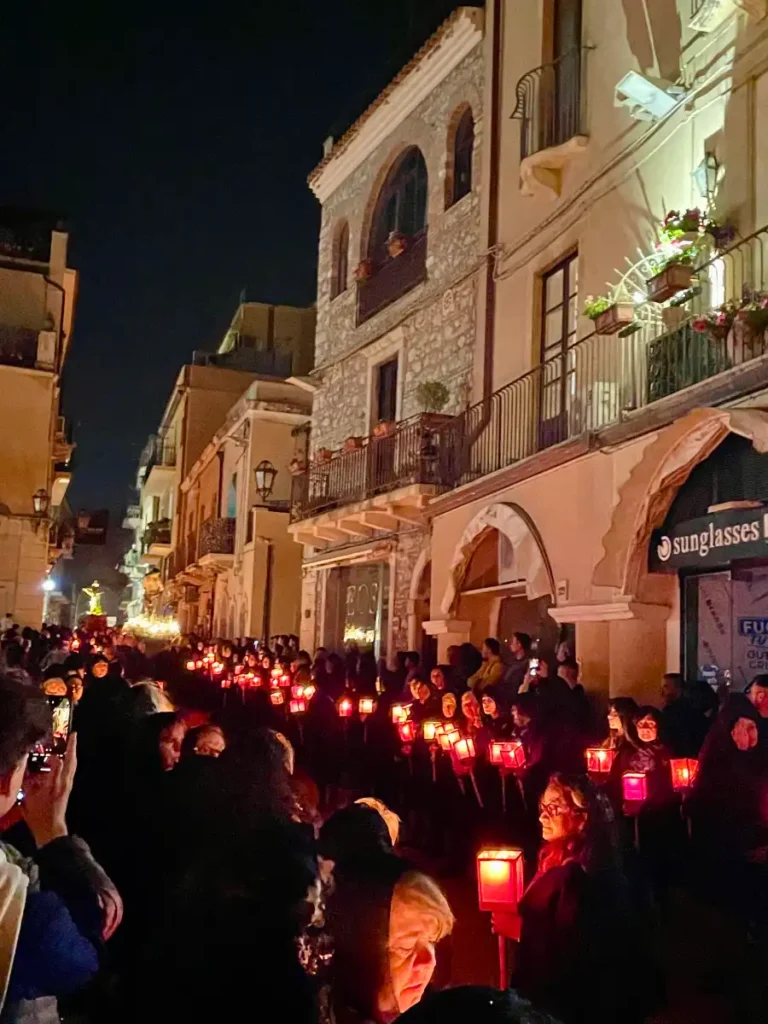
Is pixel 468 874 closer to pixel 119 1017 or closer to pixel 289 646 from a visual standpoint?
pixel 119 1017

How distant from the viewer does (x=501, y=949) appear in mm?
4535

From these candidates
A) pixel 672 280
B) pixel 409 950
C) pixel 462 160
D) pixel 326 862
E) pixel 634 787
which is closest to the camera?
pixel 326 862

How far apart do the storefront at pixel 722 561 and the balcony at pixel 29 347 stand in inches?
1013

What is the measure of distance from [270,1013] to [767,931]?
476cm

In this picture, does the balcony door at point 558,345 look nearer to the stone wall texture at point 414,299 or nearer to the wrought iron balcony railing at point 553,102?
the wrought iron balcony railing at point 553,102

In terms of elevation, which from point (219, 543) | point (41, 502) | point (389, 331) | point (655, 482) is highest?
point (389, 331)

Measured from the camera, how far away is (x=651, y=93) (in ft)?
37.0

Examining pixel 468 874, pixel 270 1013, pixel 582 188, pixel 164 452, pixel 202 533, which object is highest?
pixel 164 452

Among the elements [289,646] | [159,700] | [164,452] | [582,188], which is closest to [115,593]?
[164,452]

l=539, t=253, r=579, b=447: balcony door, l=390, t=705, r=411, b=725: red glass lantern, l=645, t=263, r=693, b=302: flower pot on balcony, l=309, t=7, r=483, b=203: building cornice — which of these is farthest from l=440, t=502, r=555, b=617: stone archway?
l=309, t=7, r=483, b=203: building cornice

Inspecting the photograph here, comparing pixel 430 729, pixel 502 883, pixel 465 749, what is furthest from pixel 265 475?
pixel 502 883

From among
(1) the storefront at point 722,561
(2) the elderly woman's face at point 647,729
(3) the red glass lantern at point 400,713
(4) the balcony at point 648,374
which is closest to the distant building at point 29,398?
(4) the balcony at point 648,374

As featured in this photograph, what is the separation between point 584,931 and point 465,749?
518 cm

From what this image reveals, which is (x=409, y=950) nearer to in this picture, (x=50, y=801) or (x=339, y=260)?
(x=50, y=801)
